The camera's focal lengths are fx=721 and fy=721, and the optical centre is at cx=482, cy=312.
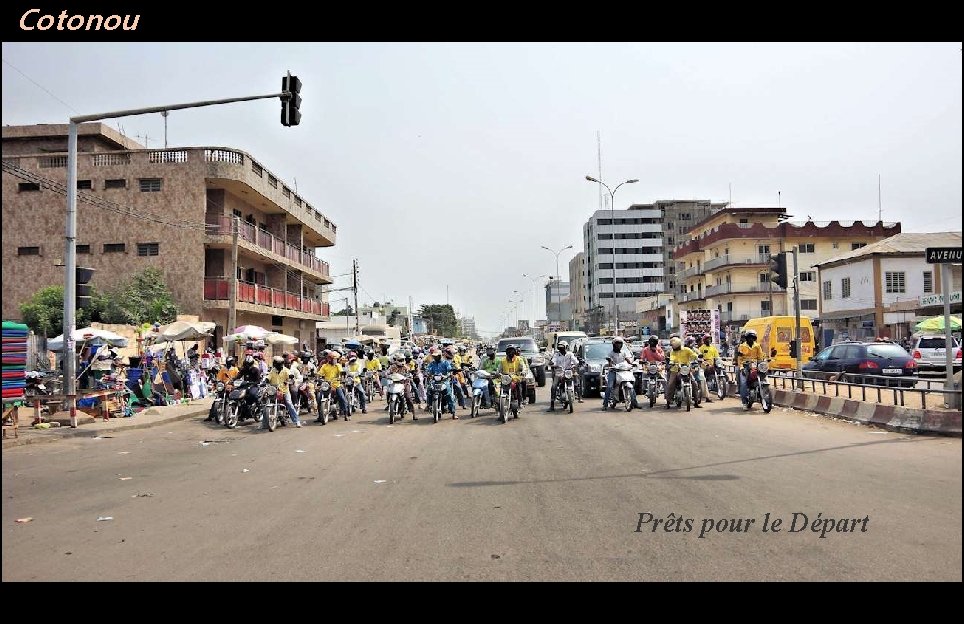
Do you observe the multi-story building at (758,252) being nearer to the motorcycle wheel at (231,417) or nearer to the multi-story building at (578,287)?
the multi-story building at (578,287)

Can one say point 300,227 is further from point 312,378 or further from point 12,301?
point 312,378

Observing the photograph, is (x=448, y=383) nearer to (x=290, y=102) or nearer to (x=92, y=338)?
(x=290, y=102)

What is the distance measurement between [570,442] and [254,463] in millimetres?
4796

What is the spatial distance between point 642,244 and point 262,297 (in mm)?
92199

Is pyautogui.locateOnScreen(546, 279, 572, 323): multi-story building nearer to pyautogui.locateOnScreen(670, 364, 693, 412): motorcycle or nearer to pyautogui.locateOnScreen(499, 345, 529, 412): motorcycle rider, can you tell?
pyautogui.locateOnScreen(670, 364, 693, 412): motorcycle

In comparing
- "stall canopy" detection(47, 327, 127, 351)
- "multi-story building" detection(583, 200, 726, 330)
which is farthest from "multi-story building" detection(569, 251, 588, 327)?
"stall canopy" detection(47, 327, 127, 351)

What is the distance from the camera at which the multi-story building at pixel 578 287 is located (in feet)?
429

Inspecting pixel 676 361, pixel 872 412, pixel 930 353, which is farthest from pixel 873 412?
pixel 930 353

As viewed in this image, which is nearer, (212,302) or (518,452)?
(518,452)

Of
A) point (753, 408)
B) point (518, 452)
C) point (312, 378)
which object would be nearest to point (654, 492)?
point (518, 452)

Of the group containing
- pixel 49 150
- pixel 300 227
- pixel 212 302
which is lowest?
pixel 212 302

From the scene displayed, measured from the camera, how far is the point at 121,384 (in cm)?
1830

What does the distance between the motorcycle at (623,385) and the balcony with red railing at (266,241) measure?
Answer: 23.0 meters

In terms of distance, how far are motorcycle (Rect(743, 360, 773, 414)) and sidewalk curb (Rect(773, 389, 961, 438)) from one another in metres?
0.92
